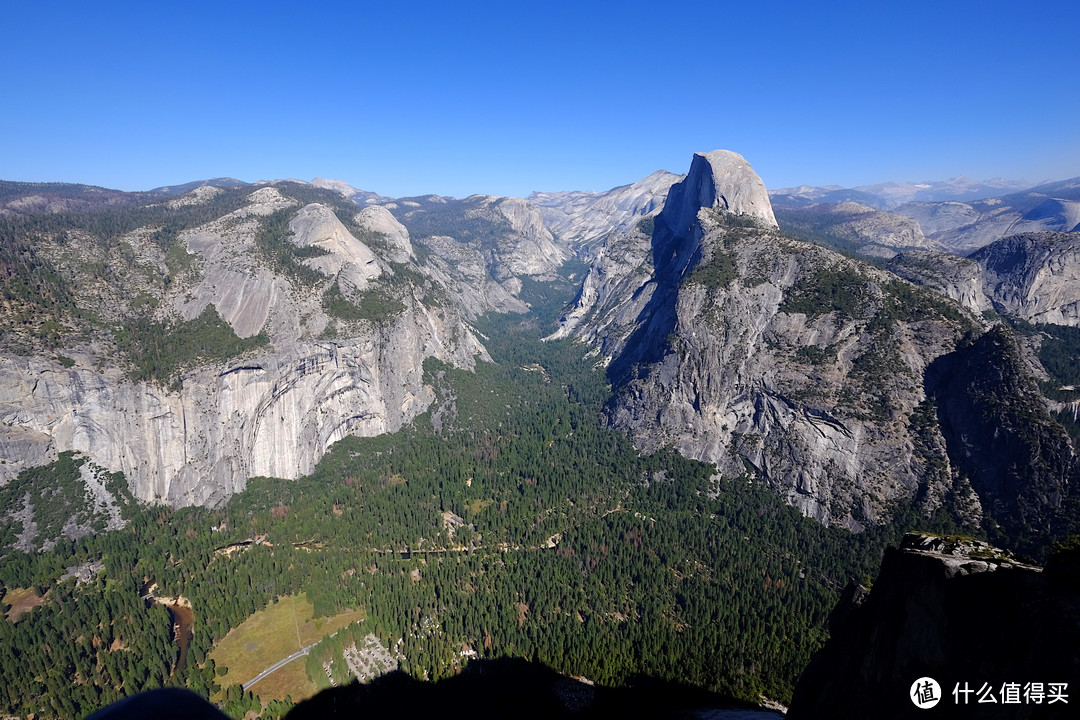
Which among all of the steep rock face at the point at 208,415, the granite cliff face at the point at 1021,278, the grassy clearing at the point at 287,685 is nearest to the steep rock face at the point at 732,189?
the granite cliff face at the point at 1021,278

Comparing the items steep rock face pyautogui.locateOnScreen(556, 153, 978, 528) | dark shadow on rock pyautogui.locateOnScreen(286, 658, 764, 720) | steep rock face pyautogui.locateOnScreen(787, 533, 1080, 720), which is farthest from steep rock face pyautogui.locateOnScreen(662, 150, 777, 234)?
steep rock face pyautogui.locateOnScreen(787, 533, 1080, 720)

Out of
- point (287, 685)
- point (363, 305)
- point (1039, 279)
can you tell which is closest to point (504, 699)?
point (287, 685)

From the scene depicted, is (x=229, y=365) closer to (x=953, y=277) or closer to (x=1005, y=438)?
(x=1005, y=438)

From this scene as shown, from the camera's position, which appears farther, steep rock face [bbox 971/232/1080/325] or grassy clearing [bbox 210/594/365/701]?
steep rock face [bbox 971/232/1080/325]

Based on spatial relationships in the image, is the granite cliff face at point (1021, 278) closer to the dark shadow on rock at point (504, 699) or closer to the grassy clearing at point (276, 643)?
the dark shadow on rock at point (504, 699)

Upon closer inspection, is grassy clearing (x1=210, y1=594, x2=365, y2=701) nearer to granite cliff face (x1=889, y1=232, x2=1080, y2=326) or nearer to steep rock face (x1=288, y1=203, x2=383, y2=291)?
steep rock face (x1=288, y1=203, x2=383, y2=291)

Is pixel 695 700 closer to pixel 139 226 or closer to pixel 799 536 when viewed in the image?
pixel 799 536
